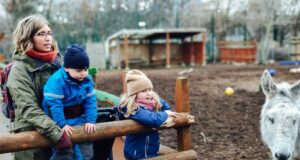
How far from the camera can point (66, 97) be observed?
2779 mm

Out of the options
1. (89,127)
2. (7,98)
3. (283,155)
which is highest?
(7,98)

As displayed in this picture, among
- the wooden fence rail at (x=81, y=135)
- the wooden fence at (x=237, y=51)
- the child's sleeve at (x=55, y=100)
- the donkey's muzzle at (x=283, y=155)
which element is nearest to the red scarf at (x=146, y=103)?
the wooden fence rail at (x=81, y=135)

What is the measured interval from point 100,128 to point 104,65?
2421cm

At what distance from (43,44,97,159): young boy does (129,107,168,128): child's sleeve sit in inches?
14.9

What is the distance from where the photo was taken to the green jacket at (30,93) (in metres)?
2.57

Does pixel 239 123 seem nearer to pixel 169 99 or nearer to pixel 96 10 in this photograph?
pixel 169 99

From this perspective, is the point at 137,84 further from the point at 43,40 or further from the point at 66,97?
the point at 43,40

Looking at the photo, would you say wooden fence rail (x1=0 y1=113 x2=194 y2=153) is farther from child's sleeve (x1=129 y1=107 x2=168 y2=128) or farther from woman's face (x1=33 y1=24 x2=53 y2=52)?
woman's face (x1=33 y1=24 x2=53 y2=52)

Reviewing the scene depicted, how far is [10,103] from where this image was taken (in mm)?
2799

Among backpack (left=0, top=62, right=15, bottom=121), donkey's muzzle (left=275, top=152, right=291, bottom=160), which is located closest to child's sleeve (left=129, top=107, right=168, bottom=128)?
backpack (left=0, top=62, right=15, bottom=121)

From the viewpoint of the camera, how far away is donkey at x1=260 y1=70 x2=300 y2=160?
362 cm

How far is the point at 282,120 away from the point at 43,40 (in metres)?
2.47

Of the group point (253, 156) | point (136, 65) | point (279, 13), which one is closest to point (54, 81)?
point (253, 156)

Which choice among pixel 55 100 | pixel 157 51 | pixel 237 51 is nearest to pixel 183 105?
pixel 55 100
